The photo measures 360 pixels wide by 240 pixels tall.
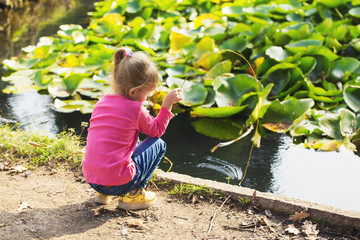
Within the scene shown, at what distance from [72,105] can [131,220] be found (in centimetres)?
215

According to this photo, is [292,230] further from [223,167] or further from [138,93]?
[223,167]

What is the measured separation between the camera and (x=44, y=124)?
3.75 m

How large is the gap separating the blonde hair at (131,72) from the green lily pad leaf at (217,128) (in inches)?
65.5

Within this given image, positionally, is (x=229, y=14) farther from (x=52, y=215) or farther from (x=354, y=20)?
(x=52, y=215)

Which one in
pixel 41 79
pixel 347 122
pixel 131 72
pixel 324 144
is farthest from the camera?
pixel 41 79

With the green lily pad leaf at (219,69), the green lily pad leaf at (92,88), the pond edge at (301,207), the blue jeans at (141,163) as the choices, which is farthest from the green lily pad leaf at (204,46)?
the blue jeans at (141,163)

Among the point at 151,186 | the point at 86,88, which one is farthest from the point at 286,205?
the point at 86,88

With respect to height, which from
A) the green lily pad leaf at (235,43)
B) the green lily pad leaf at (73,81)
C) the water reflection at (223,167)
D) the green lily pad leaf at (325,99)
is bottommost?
the green lily pad leaf at (73,81)

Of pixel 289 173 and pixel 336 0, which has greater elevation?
pixel 336 0

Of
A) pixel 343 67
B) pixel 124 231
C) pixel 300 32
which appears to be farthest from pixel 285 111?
pixel 124 231

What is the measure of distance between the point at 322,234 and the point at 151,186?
0.95 m

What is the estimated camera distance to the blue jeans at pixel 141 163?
6.81 feet

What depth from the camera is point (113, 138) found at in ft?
6.45

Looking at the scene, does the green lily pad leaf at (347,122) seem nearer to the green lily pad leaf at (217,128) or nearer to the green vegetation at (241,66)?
the green vegetation at (241,66)
